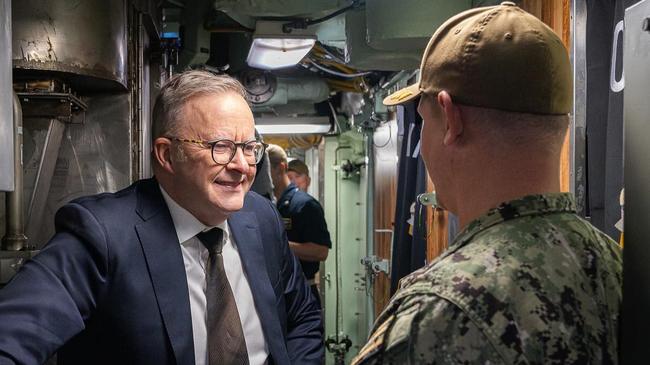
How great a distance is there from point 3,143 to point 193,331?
0.73 metres

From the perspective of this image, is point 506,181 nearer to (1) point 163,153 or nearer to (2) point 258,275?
(2) point 258,275

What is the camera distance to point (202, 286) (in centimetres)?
187

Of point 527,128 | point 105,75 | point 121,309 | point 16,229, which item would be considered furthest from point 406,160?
point 527,128

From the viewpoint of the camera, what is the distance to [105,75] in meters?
2.92

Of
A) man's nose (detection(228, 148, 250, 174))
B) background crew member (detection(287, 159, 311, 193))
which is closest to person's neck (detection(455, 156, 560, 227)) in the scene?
man's nose (detection(228, 148, 250, 174))

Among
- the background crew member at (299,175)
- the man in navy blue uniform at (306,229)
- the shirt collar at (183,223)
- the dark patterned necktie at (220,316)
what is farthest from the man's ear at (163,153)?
the background crew member at (299,175)

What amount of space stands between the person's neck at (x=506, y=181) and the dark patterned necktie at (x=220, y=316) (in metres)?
0.93

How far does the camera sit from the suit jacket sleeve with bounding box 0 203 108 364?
4.83ft

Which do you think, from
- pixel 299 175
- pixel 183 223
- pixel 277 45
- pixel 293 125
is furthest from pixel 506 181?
pixel 293 125

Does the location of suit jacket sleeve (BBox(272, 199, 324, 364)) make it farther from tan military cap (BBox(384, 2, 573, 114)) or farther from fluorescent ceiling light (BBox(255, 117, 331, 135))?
fluorescent ceiling light (BBox(255, 117, 331, 135))

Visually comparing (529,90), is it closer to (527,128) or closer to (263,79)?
(527,128)

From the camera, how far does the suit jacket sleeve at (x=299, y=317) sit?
2.13m

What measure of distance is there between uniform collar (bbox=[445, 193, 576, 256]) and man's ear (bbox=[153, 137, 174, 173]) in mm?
1083

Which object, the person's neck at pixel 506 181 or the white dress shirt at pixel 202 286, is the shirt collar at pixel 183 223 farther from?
the person's neck at pixel 506 181
